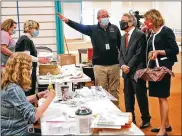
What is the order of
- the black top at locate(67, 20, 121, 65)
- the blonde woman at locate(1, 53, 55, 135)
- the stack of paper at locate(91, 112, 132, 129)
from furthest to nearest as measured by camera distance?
1. the black top at locate(67, 20, 121, 65)
2. the blonde woman at locate(1, 53, 55, 135)
3. the stack of paper at locate(91, 112, 132, 129)

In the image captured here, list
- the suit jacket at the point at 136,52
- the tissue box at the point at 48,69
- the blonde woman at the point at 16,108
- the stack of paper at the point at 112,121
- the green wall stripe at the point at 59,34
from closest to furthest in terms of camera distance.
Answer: the stack of paper at the point at 112,121
the blonde woman at the point at 16,108
the suit jacket at the point at 136,52
the tissue box at the point at 48,69
the green wall stripe at the point at 59,34

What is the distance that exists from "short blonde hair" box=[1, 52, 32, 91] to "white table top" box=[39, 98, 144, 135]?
10.5 inches

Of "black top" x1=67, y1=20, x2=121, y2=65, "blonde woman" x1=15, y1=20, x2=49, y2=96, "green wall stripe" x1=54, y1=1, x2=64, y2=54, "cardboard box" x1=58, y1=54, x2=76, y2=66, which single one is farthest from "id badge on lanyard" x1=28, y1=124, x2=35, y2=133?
"green wall stripe" x1=54, y1=1, x2=64, y2=54

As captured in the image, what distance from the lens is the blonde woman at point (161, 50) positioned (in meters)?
2.83

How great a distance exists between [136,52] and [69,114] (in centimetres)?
157

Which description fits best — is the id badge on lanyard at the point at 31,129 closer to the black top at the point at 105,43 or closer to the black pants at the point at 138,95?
the black pants at the point at 138,95

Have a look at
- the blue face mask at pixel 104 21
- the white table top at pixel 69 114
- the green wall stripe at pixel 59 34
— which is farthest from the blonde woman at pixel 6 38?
the white table top at pixel 69 114

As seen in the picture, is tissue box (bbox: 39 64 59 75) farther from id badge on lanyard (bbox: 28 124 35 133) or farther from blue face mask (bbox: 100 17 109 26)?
id badge on lanyard (bbox: 28 124 35 133)

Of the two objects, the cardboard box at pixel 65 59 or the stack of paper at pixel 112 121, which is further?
the cardboard box at pixel 65 59

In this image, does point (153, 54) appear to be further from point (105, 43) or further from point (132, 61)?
point (105, 43)

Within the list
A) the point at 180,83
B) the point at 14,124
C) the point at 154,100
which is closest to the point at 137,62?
the point at 154,100

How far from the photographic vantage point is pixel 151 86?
117 inches

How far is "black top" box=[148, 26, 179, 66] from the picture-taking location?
282 cm

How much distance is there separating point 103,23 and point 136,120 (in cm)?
134
